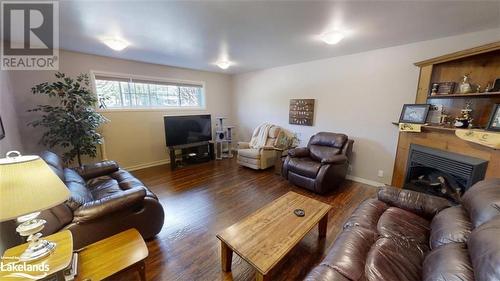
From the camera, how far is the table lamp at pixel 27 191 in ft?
2.64

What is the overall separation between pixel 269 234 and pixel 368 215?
87cm

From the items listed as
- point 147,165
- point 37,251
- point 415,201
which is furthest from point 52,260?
point 147,165

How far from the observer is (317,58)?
3725mm

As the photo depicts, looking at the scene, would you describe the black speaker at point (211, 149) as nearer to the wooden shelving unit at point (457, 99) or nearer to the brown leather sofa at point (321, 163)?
the brown leather sofa at point (321, 163)

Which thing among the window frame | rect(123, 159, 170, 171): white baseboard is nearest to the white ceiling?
the window frame

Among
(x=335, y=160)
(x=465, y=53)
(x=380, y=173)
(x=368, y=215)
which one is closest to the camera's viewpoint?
(x=368, y=215)

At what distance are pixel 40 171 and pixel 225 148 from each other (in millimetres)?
4526

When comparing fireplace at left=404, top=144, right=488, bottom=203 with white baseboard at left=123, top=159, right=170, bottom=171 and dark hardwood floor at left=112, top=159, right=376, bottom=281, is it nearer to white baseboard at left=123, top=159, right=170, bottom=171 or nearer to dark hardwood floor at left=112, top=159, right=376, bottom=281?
dark hardwood floor at left=112, top=159, right=376, bottom=281

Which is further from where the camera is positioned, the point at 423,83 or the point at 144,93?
the point at 144,93

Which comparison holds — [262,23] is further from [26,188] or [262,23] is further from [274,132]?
[274,132]

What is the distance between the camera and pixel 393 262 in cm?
114

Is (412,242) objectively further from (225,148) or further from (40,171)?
(225,148)

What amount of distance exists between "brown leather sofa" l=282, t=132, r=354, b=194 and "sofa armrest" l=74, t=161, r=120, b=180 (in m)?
2.70

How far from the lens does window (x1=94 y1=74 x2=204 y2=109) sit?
373cm
